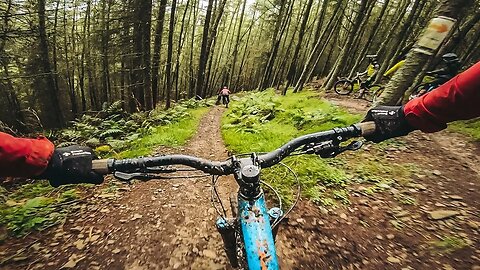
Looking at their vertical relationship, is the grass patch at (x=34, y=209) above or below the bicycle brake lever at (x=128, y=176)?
below

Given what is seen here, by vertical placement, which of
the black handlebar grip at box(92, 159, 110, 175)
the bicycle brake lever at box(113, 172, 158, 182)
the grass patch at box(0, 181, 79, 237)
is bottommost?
the grass patch at box(0, 181, 79, 237)

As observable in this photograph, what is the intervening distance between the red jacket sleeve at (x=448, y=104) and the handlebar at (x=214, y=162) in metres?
0.29

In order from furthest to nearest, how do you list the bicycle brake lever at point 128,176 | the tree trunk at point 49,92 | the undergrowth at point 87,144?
the tree trunk at point 49,92 < the undergrowth at point 87,144 < the bicycle brake lever at point 128,176

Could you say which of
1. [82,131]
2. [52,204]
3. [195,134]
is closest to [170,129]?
[195,134]

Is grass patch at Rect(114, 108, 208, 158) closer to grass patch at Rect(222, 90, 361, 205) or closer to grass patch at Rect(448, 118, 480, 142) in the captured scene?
grass patch at Rect(222, 90, 361, 205)

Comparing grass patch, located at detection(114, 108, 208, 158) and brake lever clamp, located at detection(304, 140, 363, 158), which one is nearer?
brake lever clamp, located at detection(304, 140, 363, 158)

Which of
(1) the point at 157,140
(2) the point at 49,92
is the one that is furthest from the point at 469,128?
(2) the point at 49,92

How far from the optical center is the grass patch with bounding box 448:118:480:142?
7473 millimetres

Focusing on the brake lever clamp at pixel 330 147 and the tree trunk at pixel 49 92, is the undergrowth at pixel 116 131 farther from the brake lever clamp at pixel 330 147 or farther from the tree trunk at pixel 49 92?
the tree trunk at pixel 49 92

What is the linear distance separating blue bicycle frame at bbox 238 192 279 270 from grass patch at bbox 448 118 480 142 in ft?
27.9

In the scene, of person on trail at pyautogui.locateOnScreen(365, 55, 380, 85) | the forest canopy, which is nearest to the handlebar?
the forest canopy

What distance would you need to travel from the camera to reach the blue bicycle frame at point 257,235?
154 centimetres

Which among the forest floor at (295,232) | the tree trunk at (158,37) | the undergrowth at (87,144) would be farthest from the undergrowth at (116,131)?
the forest floor at (295,232)

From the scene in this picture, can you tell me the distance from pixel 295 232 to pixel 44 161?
327 centimetres
